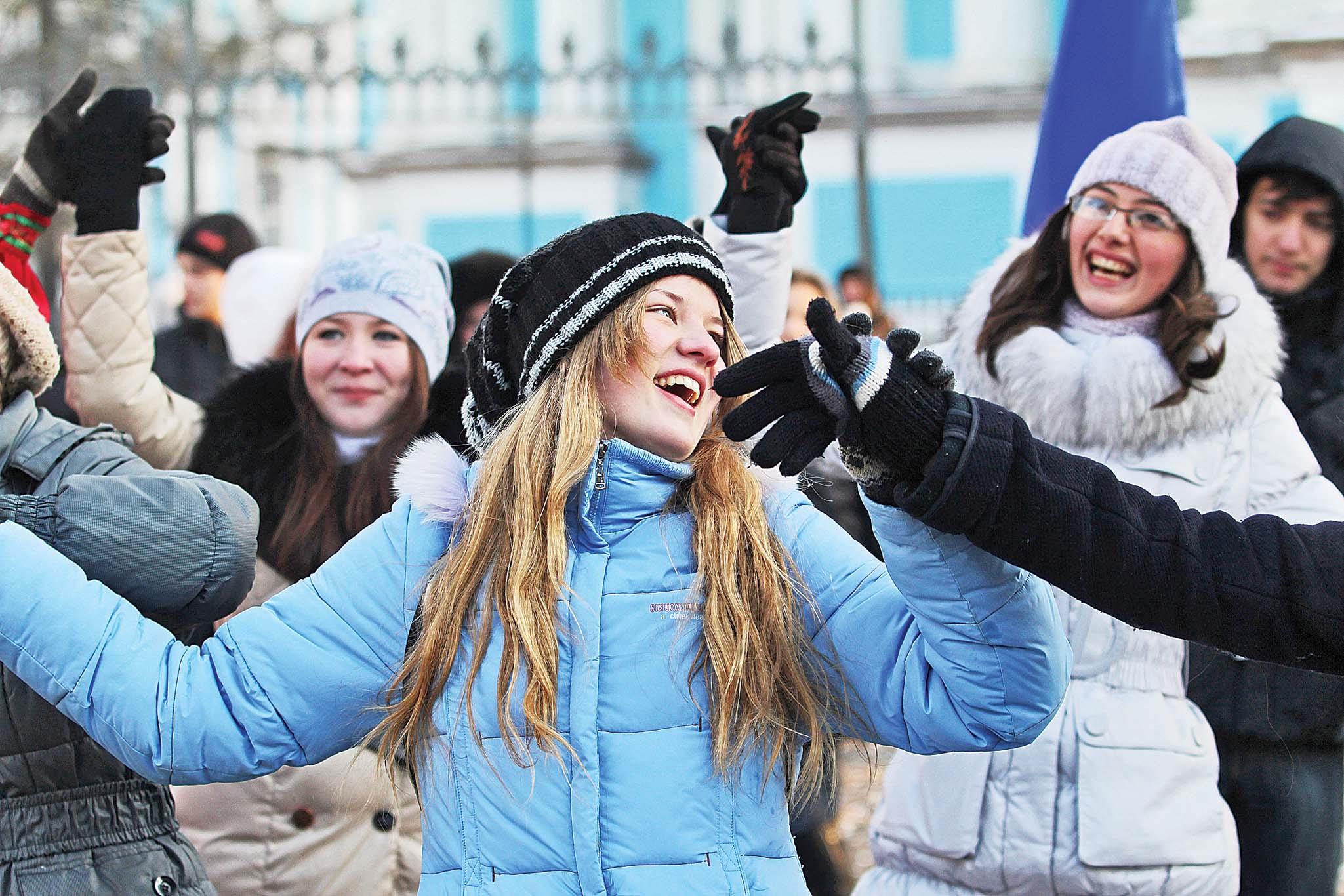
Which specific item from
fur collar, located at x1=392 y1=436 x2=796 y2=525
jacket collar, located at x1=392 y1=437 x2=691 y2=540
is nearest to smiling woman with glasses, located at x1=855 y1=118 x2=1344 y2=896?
fur collar, located at x1=392 y1=436 x2=796 y2=525

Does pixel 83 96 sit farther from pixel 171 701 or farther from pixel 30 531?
pixel 171 701

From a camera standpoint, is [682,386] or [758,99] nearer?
[682,386]

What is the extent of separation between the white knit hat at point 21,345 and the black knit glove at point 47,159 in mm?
564

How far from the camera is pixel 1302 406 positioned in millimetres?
3750

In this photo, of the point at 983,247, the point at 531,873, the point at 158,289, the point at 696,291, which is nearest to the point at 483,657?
the point at 531,873

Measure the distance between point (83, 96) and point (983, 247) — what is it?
46.1 feet

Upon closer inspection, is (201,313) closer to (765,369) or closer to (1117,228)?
(1117,228)

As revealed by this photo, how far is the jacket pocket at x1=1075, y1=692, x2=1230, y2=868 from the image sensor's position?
2.87 metres

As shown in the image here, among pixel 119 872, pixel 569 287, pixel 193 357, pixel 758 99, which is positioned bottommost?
pixel 119 872

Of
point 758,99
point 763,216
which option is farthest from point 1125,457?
point 758,99

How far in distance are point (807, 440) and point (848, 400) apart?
0.07 m

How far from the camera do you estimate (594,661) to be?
6.91 ft

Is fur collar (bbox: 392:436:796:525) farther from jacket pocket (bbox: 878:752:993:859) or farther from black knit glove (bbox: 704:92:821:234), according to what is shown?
black knit glove (bbox: 704:92:821:234)

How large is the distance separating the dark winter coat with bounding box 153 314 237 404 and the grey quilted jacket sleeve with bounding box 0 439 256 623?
321 centimetres
